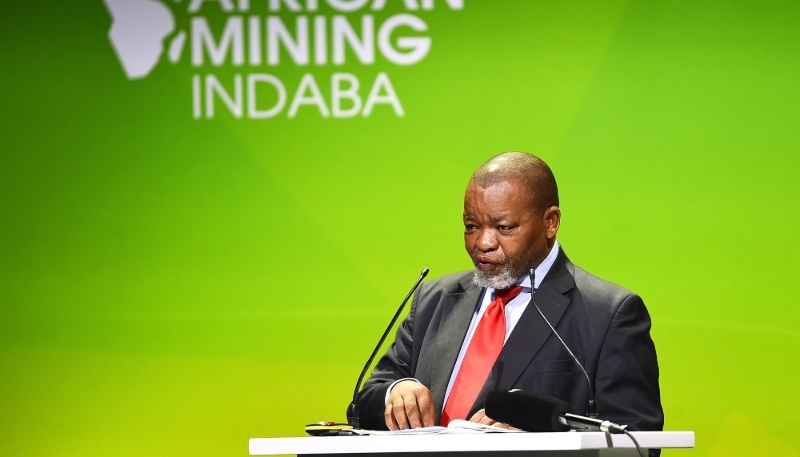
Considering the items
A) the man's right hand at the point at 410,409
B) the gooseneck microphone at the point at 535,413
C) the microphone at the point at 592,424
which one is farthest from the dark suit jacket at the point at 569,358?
the microphone at the point at 592,424

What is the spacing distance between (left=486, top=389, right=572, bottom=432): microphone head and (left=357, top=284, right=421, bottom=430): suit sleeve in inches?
25.1

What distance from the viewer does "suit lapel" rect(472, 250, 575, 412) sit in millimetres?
3025

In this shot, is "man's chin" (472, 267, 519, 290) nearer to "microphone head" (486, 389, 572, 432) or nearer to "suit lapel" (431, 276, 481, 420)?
Result: "suit lapel" (431, 276, 481, 420)

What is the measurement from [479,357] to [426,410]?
358mm

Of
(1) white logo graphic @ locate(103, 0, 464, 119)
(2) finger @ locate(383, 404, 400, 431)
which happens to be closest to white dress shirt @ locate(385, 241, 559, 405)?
(2) finger @ locate(383, 404, 400, 431)

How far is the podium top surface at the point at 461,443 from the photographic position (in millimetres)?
2018

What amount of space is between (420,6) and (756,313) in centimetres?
184

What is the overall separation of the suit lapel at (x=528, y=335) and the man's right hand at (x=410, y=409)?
0.67 ft

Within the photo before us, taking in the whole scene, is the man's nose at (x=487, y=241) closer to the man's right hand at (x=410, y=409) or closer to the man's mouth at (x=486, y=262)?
the man's mouth at (x=486, y=262)

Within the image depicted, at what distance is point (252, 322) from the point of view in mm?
4410

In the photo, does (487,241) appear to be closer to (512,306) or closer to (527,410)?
(512,306)

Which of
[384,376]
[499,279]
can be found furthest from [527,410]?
[384,376]

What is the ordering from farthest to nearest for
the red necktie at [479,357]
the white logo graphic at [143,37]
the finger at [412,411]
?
1. the white logo graphic at [143,37]
2. the red necktie at [479,357]
3. the finger at [412,411]

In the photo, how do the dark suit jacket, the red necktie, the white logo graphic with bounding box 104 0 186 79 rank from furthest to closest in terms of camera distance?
the white logo graphic with bounding box 104 0 186 79 < the red necktie < the dark suit jacket
